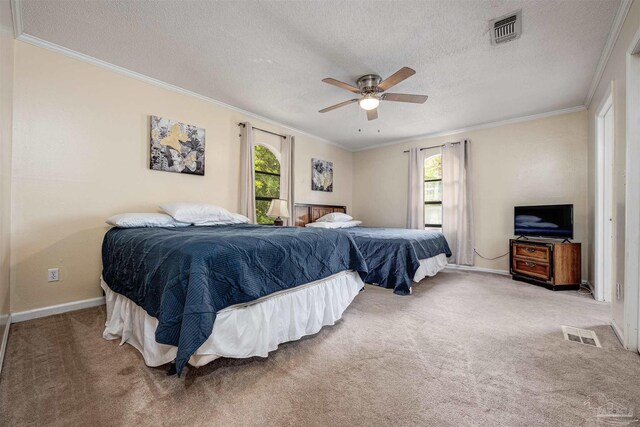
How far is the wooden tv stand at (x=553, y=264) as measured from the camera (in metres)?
3.52

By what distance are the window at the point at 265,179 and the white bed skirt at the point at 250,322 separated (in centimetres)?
254

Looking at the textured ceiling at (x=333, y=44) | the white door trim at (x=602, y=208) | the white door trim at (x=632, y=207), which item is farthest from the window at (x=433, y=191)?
the white door trim at (x=632, y=207)

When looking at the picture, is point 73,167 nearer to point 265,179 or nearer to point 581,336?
point 265,179

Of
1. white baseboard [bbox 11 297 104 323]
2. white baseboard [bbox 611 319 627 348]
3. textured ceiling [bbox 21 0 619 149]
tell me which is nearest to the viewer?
white baseboard [bbox 611 319 627 348]

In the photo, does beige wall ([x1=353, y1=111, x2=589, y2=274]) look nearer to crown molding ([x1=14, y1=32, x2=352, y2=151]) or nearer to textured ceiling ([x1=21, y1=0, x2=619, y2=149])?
textured ceiling ([x1=21, y1=0, x2=619, y2=149])

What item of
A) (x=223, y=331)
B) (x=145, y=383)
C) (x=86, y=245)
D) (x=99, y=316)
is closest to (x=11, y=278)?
(x=86, y=245)

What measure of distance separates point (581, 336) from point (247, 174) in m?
4.09

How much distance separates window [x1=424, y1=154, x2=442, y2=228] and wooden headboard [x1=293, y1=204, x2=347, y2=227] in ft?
6.66

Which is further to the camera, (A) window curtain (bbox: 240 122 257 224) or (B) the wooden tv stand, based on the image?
(A) window curtain (bbox: 240 122 257 224)

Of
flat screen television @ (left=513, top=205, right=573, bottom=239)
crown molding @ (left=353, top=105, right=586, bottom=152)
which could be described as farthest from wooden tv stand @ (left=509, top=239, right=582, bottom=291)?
crown molding @ (left=353, top=105, right=586, bottom=152)

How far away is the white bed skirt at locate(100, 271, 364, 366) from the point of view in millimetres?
1546

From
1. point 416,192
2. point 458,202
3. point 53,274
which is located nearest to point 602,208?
point 458,202

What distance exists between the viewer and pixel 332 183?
6.01 meters

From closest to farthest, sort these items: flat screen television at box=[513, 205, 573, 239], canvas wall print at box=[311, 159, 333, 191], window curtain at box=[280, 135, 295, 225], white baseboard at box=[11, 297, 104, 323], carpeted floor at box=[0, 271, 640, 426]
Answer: carpeted floor at box=[0, 271, 640, 426] → white baseboard at box=[11, 297, 104, 323] → flat screen television at box=[513, 205, 573, 239] → window curtain at box=[280, 135, 295, 225] → canvas wall print at box=[311, 159, 333, 191]
